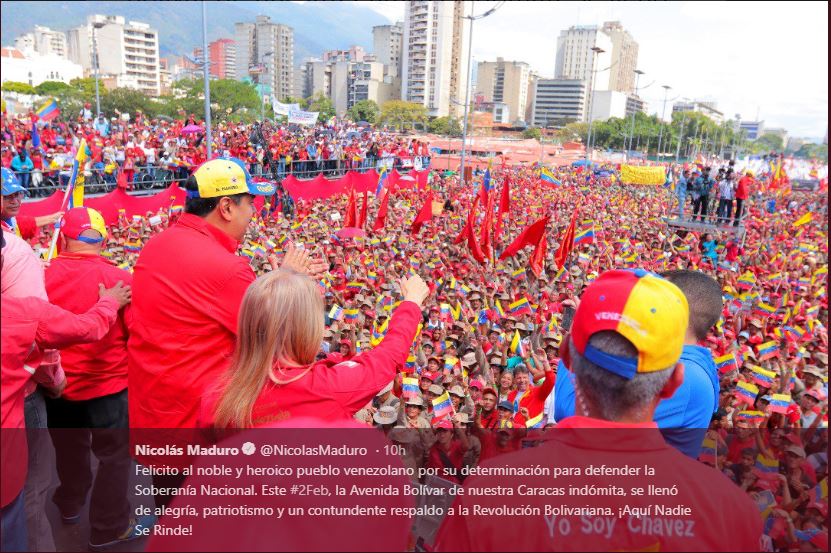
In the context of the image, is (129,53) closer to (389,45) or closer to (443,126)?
(389,45)

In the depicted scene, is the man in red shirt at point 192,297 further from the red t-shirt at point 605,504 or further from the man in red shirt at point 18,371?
the red t-shirt at point 605,504

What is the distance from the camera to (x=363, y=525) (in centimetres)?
117

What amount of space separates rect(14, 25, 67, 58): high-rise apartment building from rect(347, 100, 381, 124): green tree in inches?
4905

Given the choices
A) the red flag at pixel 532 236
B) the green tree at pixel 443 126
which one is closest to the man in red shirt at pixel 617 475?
→ the red flag at pixel 532 236

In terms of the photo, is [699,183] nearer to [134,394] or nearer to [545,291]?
[545,291]

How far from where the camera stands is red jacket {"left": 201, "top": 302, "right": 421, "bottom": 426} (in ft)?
4.92

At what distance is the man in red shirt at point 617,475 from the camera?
116cm

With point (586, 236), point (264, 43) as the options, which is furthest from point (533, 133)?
point (586, 236)

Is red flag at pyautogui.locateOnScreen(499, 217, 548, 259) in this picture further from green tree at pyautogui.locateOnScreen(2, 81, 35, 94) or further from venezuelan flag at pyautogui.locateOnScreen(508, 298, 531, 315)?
green tree at pyautogui.locateOnScreen(2, 81, 35, 94)

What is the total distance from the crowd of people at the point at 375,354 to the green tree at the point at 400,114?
16.0 meters

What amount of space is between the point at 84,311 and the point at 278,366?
161 cm

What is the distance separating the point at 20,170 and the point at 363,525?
58.4ft

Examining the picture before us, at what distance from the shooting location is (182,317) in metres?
1.99

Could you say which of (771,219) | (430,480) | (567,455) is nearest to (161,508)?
(430,480)
